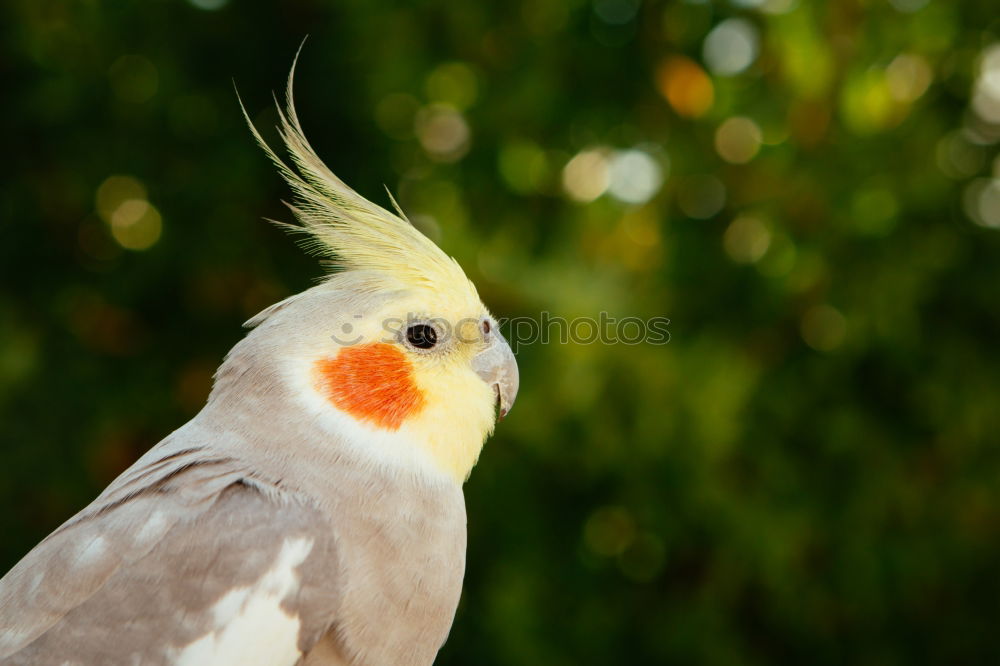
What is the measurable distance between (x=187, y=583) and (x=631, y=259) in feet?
8.13

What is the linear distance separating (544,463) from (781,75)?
188 cm

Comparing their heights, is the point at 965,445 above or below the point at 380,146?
below

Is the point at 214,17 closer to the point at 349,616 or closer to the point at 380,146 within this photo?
the point at 380,146

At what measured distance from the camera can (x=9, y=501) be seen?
393 cm

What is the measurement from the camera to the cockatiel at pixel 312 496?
1.82 meters

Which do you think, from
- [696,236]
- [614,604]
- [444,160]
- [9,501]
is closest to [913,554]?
[614,604]

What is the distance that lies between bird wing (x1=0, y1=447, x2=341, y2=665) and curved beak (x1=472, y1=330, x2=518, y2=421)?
2.06ft

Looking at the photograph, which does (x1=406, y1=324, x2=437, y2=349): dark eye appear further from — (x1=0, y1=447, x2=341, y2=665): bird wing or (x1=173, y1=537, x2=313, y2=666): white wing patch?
(x1=173, y1=537, x2=313, y2=666): white wing patch

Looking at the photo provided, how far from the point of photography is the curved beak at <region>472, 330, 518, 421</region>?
7.86ft

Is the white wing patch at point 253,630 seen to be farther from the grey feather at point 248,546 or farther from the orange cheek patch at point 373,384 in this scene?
the orange cheek patch at point 373,384

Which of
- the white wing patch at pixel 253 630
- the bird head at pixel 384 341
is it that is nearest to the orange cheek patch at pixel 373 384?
the bird head at pixel 384 341

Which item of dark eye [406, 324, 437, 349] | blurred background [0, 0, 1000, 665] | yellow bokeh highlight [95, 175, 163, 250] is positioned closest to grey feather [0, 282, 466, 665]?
dark eye [406, 324, 437, 349]

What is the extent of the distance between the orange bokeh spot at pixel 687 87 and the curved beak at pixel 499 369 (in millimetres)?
1948

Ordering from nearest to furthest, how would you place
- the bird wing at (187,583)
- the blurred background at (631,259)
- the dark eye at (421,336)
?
the bird wing at (187,583) < the dark eye at (421,336) < the blurred background at (631,259)
